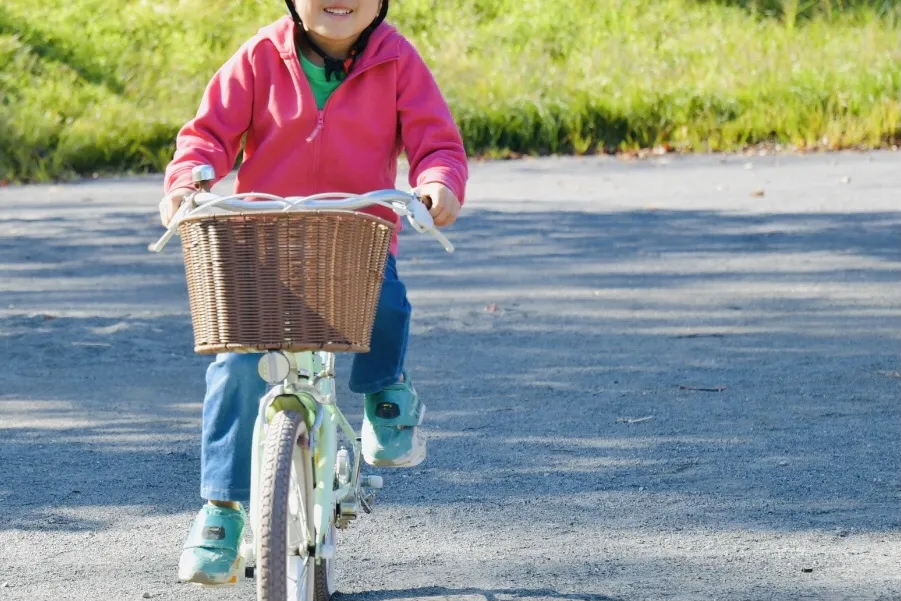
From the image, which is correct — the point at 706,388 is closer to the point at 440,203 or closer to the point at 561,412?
the point at 561,412

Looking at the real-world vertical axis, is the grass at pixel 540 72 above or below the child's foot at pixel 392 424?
below

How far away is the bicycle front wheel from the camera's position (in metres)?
3.01

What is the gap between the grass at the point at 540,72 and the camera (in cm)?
1565

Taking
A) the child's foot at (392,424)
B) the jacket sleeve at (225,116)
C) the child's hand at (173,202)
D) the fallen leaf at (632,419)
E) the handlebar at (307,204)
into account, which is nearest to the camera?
the handlebar at (307,204)

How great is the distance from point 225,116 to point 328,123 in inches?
9.8

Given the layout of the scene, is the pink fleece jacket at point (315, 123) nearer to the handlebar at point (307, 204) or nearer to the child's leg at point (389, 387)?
the child's leg at point (389, 387)

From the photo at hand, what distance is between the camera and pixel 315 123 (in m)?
3.54

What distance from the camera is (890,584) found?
3828 millimetres

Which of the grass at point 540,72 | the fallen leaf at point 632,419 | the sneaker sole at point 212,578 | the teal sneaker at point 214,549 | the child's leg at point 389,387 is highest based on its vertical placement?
the child's leg at point 389,387

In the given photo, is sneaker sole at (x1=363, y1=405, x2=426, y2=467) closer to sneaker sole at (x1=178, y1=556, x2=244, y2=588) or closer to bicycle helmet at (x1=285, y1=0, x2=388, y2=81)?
sneaker sole at (x1=178, y1=556, x2=244, y2=588)

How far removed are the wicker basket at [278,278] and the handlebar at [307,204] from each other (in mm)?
16

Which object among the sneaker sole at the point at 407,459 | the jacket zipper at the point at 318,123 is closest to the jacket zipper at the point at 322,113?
the jacket zipper at the point at 318,123

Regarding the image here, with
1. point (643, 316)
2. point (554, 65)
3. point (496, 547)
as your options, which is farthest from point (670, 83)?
point (496, 547)

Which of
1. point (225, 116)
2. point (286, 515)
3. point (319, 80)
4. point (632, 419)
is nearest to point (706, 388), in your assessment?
point (632, 419)
